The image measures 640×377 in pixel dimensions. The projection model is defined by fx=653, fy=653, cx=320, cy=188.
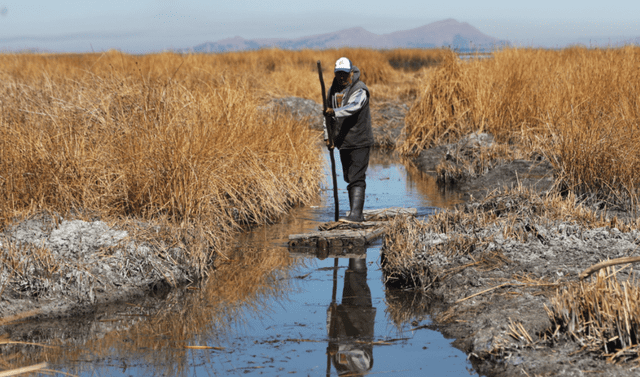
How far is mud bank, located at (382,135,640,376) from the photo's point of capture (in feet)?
13.1

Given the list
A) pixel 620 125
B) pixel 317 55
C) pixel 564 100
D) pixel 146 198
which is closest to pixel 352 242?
pixel 146 198

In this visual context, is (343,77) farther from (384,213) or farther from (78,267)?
(78,267)

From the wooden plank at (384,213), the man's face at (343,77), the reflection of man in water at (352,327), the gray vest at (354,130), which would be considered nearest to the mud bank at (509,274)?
the reflection of man in water at (352,327)

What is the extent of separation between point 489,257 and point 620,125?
4.28 m

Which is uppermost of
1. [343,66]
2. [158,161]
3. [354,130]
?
[343,66]

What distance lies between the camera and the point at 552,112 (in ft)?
35.3

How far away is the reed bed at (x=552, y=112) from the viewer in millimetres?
8273

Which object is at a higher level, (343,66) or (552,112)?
(343,66)

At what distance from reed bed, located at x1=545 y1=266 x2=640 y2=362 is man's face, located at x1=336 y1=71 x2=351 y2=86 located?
3.93 meters

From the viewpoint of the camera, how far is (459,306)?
5090 millimetres

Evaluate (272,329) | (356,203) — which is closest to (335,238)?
(356,203)

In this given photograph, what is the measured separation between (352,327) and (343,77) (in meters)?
3.29

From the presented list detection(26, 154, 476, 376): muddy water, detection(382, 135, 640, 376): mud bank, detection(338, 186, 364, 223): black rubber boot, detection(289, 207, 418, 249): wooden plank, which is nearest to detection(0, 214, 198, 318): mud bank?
detection(26, 154, 476, 376): muddy water

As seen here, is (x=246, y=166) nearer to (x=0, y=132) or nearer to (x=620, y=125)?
(x=0, y=132)
